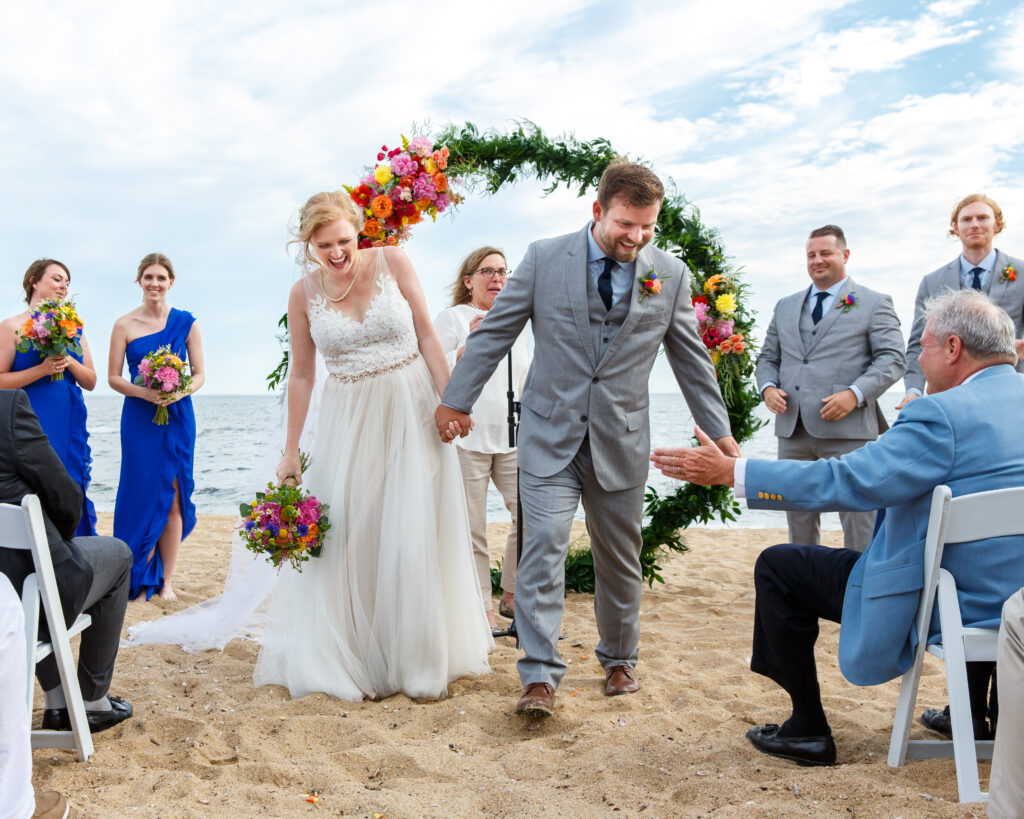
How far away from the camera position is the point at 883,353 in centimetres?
541

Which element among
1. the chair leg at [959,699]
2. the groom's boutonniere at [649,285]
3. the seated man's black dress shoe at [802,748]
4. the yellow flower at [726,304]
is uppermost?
the yellow flower at [726,304]

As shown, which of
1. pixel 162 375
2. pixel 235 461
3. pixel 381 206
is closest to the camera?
pixel 381 206

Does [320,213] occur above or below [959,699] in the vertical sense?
above

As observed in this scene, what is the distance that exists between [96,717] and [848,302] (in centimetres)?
475

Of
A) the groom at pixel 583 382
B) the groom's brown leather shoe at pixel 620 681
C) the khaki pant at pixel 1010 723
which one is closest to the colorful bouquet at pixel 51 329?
the groom at pixel 583 382

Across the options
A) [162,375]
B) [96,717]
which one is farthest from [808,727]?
[162,375]

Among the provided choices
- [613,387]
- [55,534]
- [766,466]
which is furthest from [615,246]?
[55,534]

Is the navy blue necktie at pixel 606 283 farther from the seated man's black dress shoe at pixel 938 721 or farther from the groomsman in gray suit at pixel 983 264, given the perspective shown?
the groomsman in gray suit at pixel 983 264

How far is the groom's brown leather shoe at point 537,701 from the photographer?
3.43 meters

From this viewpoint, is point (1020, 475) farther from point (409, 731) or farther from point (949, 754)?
point (409, 731)

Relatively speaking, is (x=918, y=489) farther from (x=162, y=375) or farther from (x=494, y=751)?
(x=162, y=375)

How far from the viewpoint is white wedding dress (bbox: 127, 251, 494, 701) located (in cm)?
396

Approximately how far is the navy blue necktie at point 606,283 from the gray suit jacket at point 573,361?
0.31 feet

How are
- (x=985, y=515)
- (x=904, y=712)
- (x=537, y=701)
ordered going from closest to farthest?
1. (x=985, y=515)
2. (x=904, y=712)
3. (x=537, y=701)
